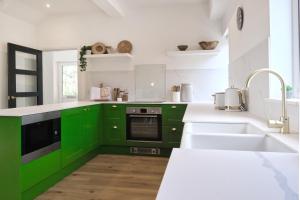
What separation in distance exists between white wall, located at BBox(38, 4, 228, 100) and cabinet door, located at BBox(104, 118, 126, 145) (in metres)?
0.79

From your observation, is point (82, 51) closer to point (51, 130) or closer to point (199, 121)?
point (51, 130)

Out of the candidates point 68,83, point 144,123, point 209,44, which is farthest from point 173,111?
point 68,83

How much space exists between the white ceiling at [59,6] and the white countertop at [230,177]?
148 inches

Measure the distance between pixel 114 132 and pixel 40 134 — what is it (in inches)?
69.0

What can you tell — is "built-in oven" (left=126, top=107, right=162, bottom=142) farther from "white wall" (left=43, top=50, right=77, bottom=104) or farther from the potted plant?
"white wall" (left=43, top=50, right=77, bottom=104)

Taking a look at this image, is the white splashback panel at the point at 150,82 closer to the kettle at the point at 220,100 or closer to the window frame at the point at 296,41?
the kettle at the point at 220,100

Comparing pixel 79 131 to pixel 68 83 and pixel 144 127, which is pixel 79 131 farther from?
pixel 68 83

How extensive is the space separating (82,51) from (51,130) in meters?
2.30

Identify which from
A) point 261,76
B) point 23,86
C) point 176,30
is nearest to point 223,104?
point 261,76

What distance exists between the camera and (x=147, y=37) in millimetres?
4562

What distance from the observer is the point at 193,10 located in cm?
438

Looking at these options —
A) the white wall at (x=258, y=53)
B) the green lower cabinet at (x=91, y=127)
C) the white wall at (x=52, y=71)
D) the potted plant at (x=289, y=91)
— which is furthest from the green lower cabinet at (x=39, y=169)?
the white wall at (x=52, y=71)

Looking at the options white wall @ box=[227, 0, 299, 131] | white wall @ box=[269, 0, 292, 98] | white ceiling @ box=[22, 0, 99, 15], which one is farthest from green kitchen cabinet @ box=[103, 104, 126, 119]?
white wall @ box=[269, 0, 292, 98]

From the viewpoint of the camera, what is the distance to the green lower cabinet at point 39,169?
217 centimetres
